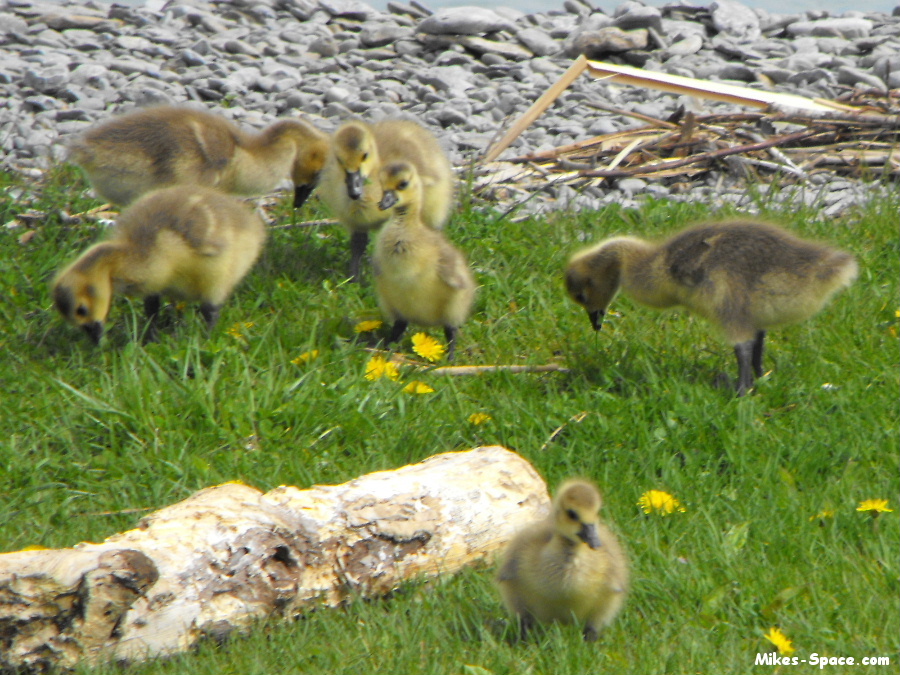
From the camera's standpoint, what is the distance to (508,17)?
12.6m

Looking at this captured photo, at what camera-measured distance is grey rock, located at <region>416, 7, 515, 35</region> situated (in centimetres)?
1155

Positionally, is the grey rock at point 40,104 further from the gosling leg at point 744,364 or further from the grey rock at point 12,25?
the gosling leg at point 744,364

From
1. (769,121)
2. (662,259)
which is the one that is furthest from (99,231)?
(769,121)

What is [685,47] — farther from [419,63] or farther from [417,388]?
[417,388]

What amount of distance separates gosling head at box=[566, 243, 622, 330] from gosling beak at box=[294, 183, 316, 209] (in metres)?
1.96

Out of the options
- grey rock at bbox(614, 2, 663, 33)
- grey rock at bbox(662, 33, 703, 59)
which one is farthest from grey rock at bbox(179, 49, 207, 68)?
grey rock at bbox(662, 33, 703, 59)

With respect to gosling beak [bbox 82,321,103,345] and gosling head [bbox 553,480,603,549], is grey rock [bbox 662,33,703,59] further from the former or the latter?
gosling head [bbox 553,480,603,549]

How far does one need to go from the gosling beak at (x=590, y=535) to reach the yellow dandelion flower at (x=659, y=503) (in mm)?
916

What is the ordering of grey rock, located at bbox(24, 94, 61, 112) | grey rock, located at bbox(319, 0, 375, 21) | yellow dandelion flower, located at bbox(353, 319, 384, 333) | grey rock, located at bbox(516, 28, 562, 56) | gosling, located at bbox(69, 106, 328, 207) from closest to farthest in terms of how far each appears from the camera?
yellow dandelion flower, located at bbox(353, 319, 384, 333), gosling, located at bbox(69, 106, 328, 207), grey rock, located at bbox(24, 94, 61, 112), grey rock, located at bbox(516, 28, 562, 56), grey rock, located at bbox(319, 0, 375, 21)

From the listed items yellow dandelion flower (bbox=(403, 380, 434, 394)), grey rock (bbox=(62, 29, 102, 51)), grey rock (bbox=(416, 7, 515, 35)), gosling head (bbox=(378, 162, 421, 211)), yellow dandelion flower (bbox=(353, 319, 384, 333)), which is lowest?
grey rock (bbox=(62, 29, 102, 51))

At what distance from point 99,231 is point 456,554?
3727 millimetres

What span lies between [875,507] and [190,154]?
163 inches

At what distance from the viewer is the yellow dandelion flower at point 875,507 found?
160 inches

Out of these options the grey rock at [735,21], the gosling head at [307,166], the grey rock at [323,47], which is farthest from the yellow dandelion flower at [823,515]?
the grey rock at [735,21]
